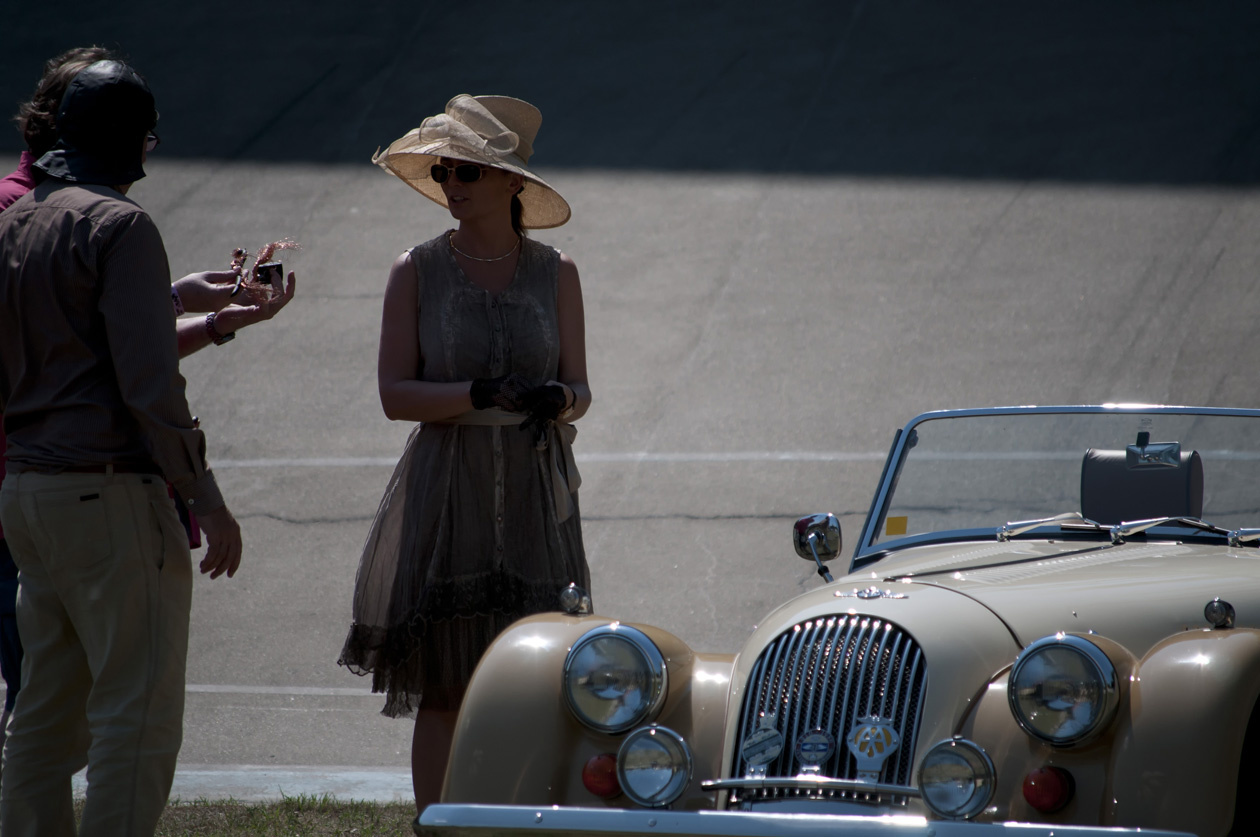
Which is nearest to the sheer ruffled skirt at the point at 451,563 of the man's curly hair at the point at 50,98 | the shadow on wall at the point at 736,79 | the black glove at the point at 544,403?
the black glove at the point at 544,403

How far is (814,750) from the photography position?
2.80 meters

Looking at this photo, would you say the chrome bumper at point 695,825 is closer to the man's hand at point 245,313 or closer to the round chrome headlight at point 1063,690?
the round chrome headlight at point 1063,690

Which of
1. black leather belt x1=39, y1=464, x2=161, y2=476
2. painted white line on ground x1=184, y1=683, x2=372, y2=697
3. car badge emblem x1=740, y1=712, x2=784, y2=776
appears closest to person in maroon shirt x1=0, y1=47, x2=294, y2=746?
black leather belt x1=39, y1=464, x2=161, y2=476

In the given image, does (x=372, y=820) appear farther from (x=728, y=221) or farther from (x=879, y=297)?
(x=728, y=221)

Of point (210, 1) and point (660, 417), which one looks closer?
point (660, 417)

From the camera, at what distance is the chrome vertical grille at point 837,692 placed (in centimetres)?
279

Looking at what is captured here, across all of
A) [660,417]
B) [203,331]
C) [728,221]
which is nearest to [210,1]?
[728,221]

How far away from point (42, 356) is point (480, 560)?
1242 millimetres

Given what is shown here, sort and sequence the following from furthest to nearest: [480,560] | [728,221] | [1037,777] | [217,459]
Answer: [728,221] → [217,459] → [480,560] → [1037,777]

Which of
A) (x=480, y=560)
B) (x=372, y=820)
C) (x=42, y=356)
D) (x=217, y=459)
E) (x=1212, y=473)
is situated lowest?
(x=217, y=459)

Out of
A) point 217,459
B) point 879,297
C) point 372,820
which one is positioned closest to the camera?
point 372,820

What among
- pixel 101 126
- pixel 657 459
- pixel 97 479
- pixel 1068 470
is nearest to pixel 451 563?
pixel 97 479

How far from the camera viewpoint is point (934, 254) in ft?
34.1

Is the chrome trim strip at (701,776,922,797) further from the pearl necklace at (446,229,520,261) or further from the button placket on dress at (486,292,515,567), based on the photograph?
the pearl necklace at (446,229,520,261)
